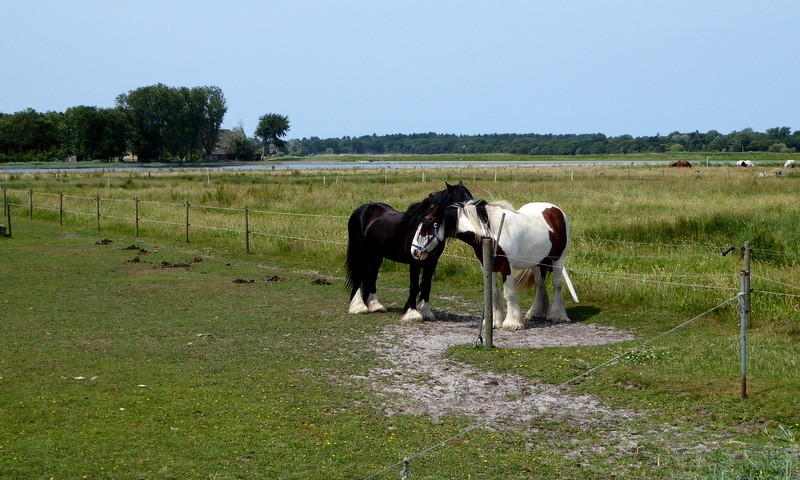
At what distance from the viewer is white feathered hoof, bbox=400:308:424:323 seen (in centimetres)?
1162

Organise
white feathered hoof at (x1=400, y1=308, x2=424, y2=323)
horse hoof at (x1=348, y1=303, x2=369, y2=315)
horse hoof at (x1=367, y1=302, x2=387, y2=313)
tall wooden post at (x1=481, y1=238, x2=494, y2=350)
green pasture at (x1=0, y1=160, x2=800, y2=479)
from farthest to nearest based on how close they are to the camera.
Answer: horse hoof at (x1=367, y1=302, x2=387, y2=313)
horse hoof at (x1=348, y1=303, x2=369, y2=315)
white feathered hoof at (x1=400, y1=308, x2=424, y2=323)
tall wooden post at (x1=481, y1=238, x2=494, y2=350)
green pasture at (x1=0, y1=160, x2=800, y2=479)

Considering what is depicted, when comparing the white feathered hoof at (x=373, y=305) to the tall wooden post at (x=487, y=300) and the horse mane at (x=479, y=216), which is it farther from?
the tall wooden post at (x=487, y=300)

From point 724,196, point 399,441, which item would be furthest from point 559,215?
point 724,196

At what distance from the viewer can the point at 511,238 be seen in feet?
36.0

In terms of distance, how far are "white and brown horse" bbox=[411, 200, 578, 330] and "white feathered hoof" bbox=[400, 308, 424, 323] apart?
2.98 ft

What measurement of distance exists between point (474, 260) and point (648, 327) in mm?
4852

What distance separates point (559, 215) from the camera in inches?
457

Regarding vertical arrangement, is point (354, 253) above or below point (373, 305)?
above

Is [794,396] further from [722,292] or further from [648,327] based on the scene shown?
[722,292]

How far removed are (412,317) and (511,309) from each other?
55.5 inches

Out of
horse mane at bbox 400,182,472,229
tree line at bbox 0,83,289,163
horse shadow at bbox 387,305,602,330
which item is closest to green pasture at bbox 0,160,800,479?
horse shadow at bbox 387,305,602,330

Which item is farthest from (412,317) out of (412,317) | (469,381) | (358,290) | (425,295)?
(469,381)

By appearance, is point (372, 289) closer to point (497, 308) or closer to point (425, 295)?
A: point (425, 295)

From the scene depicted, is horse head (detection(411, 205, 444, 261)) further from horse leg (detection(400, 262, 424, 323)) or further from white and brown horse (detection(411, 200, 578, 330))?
horse leg (detection(400, 262, 424, 323))
